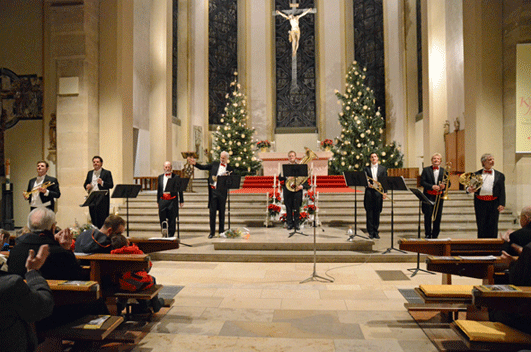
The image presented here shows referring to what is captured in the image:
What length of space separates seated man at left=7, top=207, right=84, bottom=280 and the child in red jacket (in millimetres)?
612

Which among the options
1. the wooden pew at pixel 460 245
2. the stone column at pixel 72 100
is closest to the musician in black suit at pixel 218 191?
the stone column at pixel 72 100

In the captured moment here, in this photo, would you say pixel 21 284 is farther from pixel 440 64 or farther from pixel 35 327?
pixel 440 64

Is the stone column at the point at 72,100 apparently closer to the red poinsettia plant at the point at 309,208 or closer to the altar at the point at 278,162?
the red poinsettia plant at the point at 309,208

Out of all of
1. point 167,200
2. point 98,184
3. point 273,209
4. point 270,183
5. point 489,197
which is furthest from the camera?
point 270,183

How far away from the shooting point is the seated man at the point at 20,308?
201 cm

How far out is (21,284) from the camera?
6.71ft

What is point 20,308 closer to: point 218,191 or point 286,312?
point 286,312

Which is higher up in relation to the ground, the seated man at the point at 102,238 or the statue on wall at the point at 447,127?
the statue on wall at the point at 447,127

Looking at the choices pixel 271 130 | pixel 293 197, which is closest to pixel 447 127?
pixel 293 197

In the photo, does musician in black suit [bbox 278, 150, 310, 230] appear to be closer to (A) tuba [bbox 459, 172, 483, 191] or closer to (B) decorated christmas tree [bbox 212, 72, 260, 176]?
(A) tuba [bbox 459, 172, 483, 191]

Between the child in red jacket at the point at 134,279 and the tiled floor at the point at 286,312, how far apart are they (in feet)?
0.69

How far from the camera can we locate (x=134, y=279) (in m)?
3.60

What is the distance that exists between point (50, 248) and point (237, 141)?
13894 millimetres

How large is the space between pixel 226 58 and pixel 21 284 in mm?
18058
